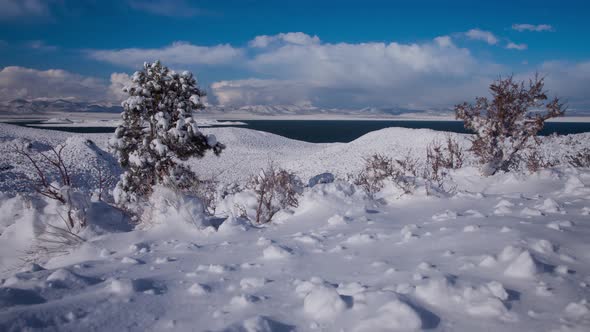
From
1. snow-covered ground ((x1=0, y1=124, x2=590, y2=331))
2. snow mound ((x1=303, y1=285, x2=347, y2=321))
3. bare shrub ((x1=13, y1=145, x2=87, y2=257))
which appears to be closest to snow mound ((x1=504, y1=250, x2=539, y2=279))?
snow-covered ground ((x1=0, y1=124, x2=590, y2=331))

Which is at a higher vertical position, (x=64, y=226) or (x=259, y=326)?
(x=259, y=326)

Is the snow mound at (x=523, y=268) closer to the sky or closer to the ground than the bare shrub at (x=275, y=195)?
closer to the sky

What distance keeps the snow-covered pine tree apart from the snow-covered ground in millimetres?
2916

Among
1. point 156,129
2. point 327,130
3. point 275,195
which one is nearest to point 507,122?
point 275,195

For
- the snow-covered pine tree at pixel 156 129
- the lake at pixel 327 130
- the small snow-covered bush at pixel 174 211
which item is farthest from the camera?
the lake at pixel 327 130

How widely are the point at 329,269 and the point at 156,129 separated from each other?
7.07 m

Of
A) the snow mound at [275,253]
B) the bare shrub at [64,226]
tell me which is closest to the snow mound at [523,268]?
the snow mound at [275,253]

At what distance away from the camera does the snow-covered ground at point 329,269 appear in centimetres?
214

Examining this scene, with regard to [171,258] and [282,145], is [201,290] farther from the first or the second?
[282,145]

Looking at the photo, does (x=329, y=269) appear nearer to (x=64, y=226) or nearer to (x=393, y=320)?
(x=393, y=320)

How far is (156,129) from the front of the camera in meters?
8.57

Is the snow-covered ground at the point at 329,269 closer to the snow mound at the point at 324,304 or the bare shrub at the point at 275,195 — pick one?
the snow mound at the point at 324,304

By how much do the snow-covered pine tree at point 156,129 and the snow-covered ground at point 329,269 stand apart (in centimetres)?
292

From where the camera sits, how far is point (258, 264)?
3.26 meters
